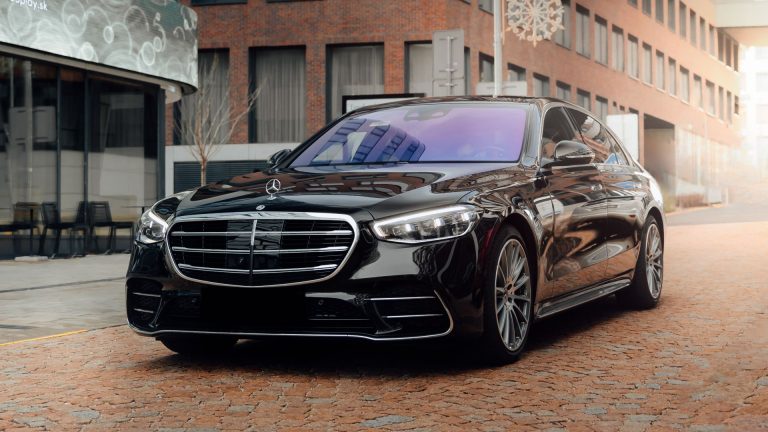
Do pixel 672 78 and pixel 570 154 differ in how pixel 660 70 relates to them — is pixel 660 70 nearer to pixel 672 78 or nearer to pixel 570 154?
pixel 672 78

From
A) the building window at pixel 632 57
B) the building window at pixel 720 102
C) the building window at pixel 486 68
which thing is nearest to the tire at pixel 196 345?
the building window at pixel 486 68

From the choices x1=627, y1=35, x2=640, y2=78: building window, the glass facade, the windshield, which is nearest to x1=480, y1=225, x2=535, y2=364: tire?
the windshield

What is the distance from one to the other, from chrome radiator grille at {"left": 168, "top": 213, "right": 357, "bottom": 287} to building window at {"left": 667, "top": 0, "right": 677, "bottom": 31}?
54.6 metres

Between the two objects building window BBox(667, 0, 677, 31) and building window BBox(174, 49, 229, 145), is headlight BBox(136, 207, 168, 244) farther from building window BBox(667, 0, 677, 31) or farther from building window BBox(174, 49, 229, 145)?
building window BBox(667, 0, 677, 31)

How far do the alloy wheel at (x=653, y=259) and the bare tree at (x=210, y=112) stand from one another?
26.0 m

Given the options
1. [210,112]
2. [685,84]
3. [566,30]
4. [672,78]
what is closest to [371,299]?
[210,112]

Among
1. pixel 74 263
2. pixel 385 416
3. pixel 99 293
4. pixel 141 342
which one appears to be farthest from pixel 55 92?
pixel 385 416

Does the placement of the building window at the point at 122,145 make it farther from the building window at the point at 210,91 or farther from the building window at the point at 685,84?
the building window at the point at 685,84

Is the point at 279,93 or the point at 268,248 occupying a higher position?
the point at 279,93

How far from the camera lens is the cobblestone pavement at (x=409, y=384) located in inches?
195

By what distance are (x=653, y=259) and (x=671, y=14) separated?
51706mm

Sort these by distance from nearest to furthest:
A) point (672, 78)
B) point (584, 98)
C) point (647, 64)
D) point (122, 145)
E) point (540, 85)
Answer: point (122, 145), point (540, 85), point (584, 98), point (647, 64), point (672, 78)

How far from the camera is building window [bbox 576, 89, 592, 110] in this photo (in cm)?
4463

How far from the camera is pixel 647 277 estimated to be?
29.6 ft
